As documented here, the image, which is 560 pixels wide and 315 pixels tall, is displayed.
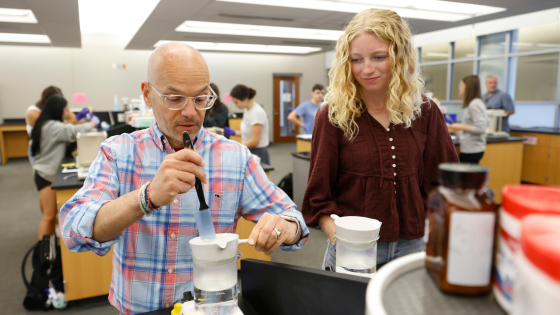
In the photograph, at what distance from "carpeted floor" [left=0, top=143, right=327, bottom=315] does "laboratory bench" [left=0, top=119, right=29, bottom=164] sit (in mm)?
1401

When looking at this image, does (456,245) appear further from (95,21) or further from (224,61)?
(224,61)

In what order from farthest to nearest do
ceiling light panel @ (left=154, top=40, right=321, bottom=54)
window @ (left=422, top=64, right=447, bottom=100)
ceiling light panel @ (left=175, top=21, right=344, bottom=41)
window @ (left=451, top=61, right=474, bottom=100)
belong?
ceiling light panel @ (left=154, top=40, right=321, bottom=54), window @ (left=422, top=64, right=447, bottom=100), window @ (left=451, top=61, right=474, bottom=100), ceiling light panel @ (left=175, top=21, right=344, bottom=41)

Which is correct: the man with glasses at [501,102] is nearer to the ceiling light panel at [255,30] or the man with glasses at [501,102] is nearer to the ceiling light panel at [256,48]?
the ceiling light panel at [255,30]

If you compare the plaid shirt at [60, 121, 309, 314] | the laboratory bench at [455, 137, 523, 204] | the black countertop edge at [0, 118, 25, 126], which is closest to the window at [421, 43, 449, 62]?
the laboratory bench at [455, 137, 523, 204]

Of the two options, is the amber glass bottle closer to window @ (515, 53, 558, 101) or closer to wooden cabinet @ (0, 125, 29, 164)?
window @ (515, 53, 558, 101)

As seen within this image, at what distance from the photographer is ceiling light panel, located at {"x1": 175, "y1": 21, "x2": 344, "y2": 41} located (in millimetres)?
5680

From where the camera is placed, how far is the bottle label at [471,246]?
1.29 feet

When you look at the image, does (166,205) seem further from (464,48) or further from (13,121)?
(13,121)

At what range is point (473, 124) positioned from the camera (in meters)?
3.95

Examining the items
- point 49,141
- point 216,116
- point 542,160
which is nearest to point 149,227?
point 49,141

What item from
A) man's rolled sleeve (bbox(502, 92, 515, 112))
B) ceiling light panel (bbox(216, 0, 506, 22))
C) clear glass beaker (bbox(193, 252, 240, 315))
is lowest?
clear glass beaker (bbox(193, 252, 240, 315))

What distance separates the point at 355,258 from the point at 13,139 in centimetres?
961

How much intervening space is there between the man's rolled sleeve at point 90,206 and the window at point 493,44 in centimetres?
733

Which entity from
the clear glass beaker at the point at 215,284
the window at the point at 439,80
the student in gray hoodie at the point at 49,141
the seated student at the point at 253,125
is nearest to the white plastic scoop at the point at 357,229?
the clear glass beaker at the point at 215,284
